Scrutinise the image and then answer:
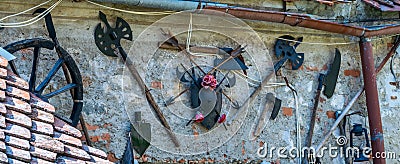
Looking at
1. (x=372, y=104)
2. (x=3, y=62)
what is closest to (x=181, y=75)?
(x=372, y=104)

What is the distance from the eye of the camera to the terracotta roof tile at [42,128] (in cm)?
565

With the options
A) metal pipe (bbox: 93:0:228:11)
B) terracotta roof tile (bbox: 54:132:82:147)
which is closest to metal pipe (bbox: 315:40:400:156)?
metal pipe (bbox: 93:0:228:11)

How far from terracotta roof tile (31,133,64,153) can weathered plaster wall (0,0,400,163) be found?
2.33 meters

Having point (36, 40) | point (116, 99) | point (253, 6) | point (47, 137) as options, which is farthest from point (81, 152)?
point (253, 6)

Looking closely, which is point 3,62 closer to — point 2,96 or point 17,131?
point 2,96

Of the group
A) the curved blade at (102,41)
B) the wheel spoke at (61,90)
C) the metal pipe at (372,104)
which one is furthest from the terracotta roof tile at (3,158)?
the metal pipe at (372,104)

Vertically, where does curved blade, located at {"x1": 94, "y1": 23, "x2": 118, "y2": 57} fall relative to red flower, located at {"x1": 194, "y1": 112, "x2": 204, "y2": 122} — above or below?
above

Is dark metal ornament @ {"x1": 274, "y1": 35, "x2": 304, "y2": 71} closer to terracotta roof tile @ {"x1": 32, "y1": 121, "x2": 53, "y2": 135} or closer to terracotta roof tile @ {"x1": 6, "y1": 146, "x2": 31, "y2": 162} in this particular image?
terracotta roof tile @ {"x1": 32, "y1": 121, "x2": 53, "y2": 135}

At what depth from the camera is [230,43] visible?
898cm

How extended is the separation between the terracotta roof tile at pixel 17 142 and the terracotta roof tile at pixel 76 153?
32cm

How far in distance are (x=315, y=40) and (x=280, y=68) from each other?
549 mm

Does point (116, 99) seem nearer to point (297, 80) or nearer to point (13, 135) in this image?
point (297, 80)

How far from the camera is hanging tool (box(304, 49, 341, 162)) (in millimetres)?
9220

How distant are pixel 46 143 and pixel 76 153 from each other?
0.23 meters
